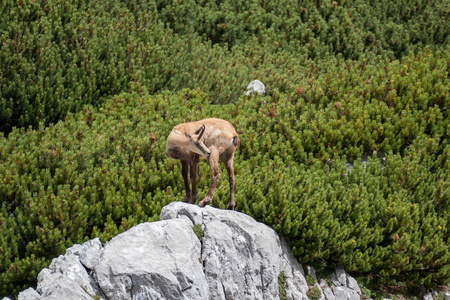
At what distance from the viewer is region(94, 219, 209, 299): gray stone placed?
777cm

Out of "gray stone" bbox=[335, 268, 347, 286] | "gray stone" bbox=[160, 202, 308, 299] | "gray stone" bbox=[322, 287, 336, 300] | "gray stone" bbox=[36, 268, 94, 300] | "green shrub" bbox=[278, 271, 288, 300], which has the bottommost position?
"gray stone" bbox=[322, 287, 336, 300]

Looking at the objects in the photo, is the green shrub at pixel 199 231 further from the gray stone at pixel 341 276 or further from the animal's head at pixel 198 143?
the gray stone at pixel 341 276

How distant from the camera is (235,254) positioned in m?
9.04

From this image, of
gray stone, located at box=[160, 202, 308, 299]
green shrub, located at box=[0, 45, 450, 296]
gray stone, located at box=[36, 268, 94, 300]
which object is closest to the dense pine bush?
green shrub, located at box=[0, 45, 450, 296]

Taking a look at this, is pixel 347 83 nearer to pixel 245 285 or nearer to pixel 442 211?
pixel 442 211

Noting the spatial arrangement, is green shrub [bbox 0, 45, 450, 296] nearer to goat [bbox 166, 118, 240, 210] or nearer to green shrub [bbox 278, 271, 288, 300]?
A: green shrub [bbox 278, 271, 288, 300]

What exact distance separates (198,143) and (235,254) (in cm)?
225

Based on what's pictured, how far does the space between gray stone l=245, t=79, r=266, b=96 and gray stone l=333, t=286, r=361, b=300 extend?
26.6 ft

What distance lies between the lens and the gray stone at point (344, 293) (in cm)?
1094

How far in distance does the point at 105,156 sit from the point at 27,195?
87.7 inches

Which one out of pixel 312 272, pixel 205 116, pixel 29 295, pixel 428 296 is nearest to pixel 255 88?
pixel 205 116

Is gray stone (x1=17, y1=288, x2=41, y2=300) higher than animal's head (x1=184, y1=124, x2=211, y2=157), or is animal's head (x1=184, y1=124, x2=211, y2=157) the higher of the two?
animal's head (x1=184, y1=124, x2=211, y2=157)

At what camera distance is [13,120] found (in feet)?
48.5

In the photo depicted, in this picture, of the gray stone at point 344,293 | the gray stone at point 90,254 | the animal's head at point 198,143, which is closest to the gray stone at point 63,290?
the gray stone at point 90,254
